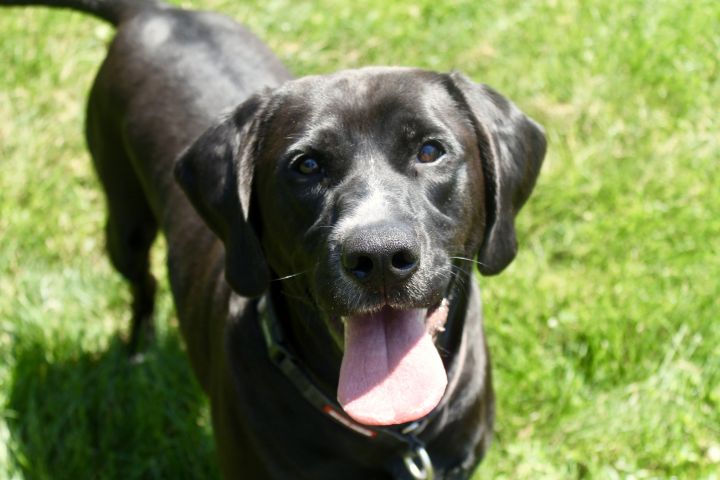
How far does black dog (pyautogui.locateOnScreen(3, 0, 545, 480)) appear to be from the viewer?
2.78 metres

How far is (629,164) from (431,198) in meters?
2.62

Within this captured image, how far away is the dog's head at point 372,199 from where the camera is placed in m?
2.73

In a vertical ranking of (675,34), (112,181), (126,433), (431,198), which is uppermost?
(431,198)

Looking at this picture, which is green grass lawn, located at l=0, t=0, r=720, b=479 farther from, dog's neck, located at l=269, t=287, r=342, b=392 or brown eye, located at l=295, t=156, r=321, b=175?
brown eye, located at l=295, t=156, r=321, b=175

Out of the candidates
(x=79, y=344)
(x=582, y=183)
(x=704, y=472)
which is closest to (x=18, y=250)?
(x=79, y=344)

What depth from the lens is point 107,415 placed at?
4.44 meters

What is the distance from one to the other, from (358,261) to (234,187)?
60 cm

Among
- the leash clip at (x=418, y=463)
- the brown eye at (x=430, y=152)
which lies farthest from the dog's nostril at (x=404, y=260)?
the leash clip at (x=418, y=463)

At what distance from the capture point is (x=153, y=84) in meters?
4.16

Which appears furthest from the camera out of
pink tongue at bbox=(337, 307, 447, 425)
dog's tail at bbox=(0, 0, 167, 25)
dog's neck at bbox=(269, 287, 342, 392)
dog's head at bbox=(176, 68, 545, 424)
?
dog's tail at bbox=(0, 0, 167, 25)

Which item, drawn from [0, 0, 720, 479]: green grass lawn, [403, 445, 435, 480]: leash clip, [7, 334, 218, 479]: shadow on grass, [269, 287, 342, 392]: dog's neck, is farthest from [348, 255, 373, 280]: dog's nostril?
[7, 334, 218, 479]: shadow on grass

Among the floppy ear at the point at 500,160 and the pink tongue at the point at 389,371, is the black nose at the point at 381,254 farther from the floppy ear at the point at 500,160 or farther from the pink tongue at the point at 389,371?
the floppy ear at the point at 500,160

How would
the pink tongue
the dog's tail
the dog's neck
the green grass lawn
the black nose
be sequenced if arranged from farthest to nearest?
the dog's tail
the green grass lawn
the dog's neck
the pink tongue
the black nose

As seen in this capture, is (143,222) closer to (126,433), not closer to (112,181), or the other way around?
(112,181)
